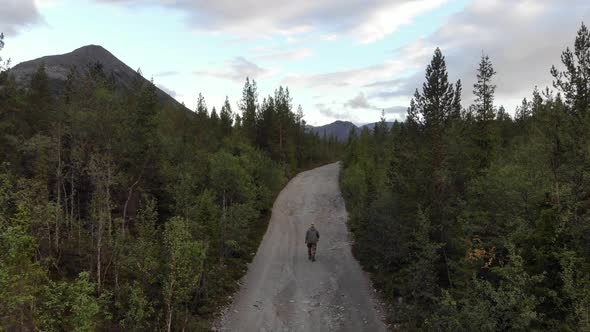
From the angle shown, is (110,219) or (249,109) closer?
(110,219)

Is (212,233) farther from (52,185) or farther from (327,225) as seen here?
(327,225)

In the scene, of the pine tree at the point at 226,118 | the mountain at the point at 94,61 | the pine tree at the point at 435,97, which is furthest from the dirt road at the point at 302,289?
the mountain at the point at 94,61

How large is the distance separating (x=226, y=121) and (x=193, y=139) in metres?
22.5

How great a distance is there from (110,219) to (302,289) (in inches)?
396

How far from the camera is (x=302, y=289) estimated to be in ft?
67.4

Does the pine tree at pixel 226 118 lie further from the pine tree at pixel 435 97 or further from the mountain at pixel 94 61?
the mountain at pixel 94 61

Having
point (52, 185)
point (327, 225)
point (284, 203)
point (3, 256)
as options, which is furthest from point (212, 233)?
point (284, 203)

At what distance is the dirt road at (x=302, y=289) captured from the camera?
55.3 ft

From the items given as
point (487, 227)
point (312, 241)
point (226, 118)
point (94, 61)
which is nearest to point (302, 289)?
point (312, 241)

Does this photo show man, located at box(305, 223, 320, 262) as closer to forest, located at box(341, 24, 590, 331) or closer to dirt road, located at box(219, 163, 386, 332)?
dirt road, located at box(219, 163, 386, 332)

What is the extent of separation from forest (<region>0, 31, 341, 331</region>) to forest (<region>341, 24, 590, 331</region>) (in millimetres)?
8321

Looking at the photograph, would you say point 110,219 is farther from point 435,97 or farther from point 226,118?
point 226,118

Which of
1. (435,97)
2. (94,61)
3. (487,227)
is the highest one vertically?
(94,61)

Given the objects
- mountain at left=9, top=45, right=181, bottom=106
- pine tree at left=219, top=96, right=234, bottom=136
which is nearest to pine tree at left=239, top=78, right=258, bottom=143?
pine tree at left=219, top=96, right=234, bottom=136
